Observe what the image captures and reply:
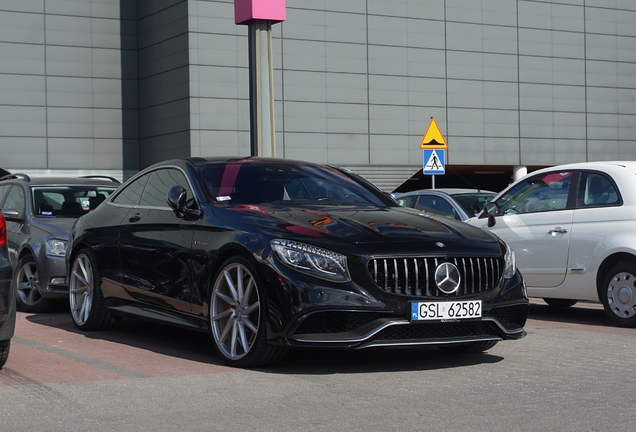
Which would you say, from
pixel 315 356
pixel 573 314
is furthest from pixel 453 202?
pixel 315 356

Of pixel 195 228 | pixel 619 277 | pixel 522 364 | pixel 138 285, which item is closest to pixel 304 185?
pixel 195 228

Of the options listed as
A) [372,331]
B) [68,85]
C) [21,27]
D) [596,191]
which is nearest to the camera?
[372,331]

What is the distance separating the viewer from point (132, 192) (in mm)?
9297

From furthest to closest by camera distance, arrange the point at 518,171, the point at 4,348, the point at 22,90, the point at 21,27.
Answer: the point at 518,171
the point at 22,90
the point at 21,27
the point at 4,348

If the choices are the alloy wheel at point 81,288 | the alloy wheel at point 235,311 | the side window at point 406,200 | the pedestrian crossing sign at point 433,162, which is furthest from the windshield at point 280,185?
the pedestrian crossing sign at point 433,162

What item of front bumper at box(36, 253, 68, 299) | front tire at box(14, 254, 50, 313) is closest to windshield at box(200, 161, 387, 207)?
front bumper at box(36, 253, 68, 299)

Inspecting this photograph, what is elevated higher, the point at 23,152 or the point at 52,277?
the point at 23,152

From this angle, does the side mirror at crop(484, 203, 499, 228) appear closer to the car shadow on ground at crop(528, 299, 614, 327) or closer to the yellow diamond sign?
the car shadow on ground at crop(528, 299, 614, 327)

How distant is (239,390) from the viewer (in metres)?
6.33

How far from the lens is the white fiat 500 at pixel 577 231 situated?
995cm

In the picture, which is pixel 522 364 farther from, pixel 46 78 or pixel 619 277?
pixel 46 78

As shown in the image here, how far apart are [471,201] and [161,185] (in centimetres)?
867

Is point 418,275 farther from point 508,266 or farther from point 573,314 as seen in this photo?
point 573,314

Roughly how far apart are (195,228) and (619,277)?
4.34 m
